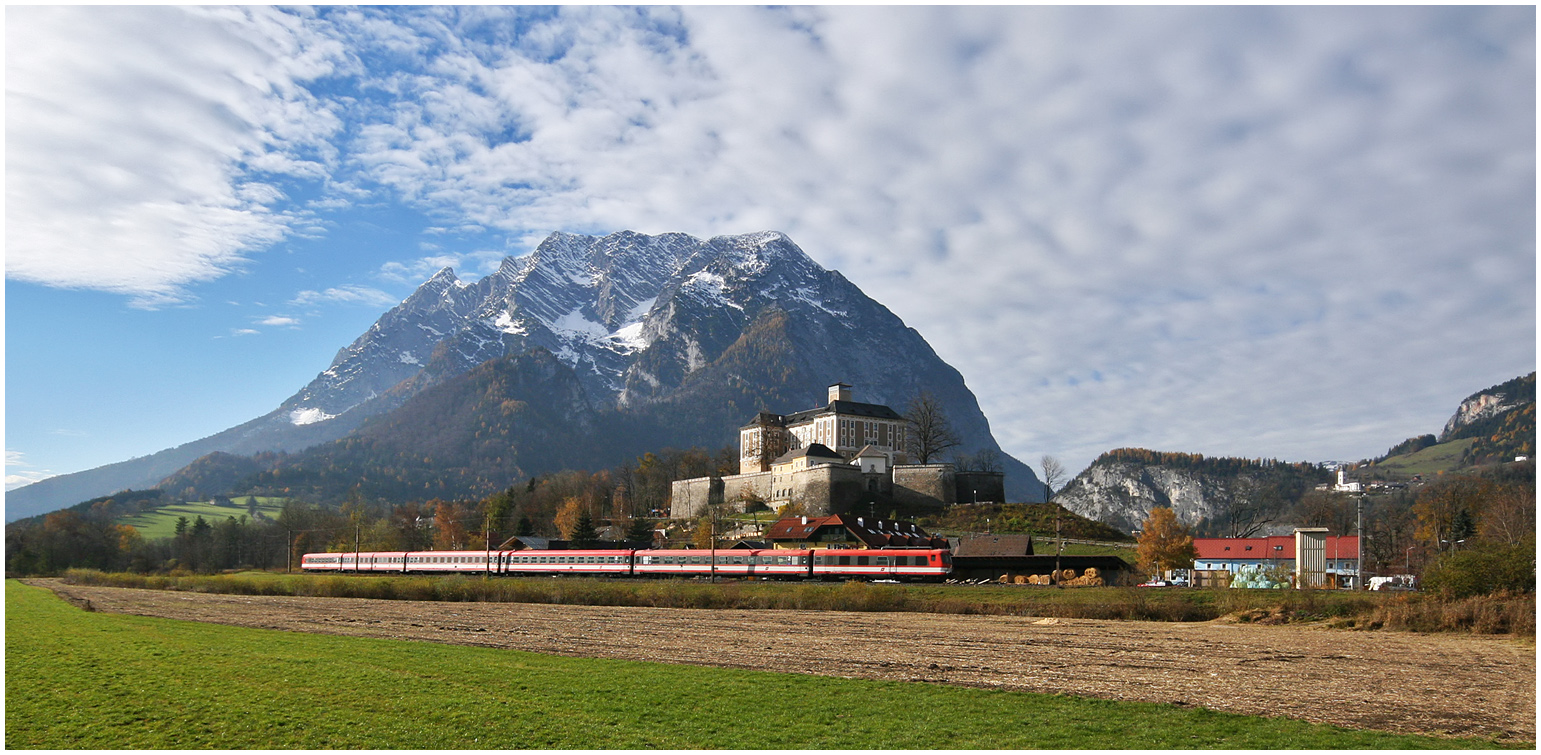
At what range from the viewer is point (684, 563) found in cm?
6512

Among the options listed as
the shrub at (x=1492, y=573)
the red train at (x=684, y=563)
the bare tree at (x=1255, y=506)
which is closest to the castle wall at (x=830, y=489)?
the red train at (x=684, y=563)

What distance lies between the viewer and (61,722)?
15484 mm

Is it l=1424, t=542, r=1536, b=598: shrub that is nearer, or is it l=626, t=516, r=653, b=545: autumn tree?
l=1424, t=542, r=1536, b=598: shrub

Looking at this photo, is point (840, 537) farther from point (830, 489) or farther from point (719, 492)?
point (719, 492)

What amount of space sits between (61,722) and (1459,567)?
39172mm

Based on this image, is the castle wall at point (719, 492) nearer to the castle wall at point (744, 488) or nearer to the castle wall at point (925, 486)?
the castle wall at point (744, 488)

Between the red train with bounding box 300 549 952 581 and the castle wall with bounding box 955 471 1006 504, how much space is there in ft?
170

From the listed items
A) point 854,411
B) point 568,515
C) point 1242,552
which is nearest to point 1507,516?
point 1242,552

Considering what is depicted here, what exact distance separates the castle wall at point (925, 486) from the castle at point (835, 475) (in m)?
0.11

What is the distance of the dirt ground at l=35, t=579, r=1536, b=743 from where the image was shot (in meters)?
18.1

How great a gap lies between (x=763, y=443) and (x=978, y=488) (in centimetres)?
4366

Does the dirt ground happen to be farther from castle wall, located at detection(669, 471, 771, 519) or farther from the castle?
castle wall, located at detection(669, 471, 771, 519)

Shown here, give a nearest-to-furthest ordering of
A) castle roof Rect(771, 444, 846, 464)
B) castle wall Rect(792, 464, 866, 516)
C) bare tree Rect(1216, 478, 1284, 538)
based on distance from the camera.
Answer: castle wall Rect(792, 464, 866, 516), castle roof Rect(771, 444, 846, 464), bare tree Rect(1216, 478, 1284, 538)

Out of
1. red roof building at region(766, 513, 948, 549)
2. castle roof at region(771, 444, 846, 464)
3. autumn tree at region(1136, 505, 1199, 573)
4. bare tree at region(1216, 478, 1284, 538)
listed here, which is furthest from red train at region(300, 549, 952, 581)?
bare tree at region(1216, 478, 1284, 538)
